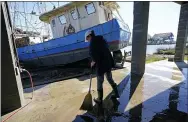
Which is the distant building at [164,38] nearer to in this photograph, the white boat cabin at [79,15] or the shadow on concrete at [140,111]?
the white boat cabin at [79,15]

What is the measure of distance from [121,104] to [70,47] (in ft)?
23.7

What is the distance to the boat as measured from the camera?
8.86m

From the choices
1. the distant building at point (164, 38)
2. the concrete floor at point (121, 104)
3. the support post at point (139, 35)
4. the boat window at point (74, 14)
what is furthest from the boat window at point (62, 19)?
the distant building at point (164, 38)

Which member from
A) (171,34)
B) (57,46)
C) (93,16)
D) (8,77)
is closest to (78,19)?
(93,16)

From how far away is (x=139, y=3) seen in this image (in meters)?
5.87

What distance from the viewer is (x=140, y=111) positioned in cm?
307

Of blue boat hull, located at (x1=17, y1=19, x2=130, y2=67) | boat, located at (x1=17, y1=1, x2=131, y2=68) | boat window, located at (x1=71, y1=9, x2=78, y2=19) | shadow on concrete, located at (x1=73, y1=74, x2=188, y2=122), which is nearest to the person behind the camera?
shadow on concrete, located at (x1=73, y1=74, x2=188, y2=122)

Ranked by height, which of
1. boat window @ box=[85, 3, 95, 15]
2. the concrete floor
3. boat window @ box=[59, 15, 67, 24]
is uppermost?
boat window @ box=[85, 3, 95, 15]

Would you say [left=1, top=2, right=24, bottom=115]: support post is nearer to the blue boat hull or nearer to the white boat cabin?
the blue boat hull

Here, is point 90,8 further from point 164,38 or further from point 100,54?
point 164,38

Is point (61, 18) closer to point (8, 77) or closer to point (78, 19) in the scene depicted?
point (78, 19)

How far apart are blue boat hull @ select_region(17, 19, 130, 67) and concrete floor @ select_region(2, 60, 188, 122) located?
4.34 meters

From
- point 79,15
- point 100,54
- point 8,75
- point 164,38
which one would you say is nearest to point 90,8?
point 79,15

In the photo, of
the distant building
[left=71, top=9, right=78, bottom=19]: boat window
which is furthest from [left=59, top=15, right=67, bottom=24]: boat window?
the distant building
